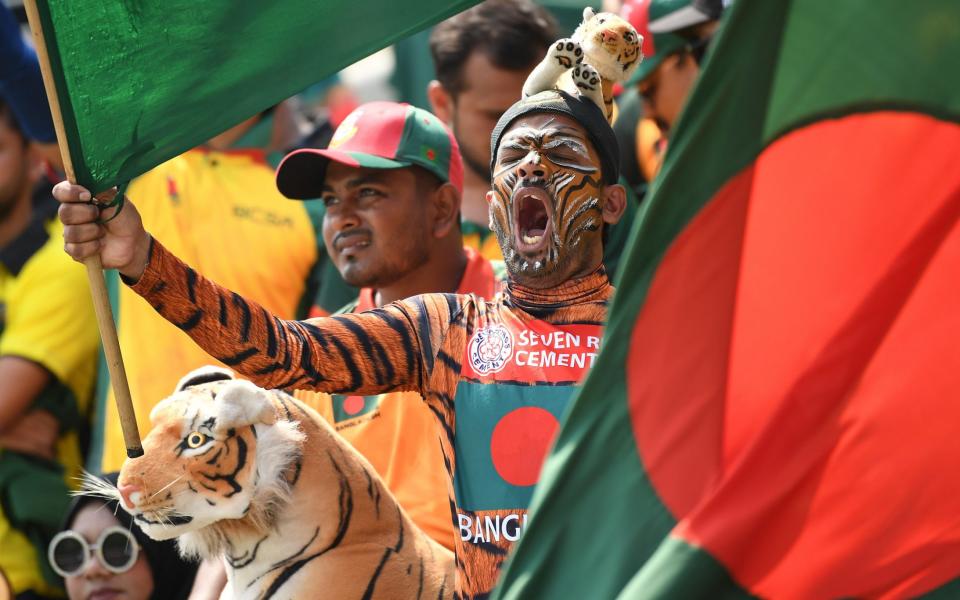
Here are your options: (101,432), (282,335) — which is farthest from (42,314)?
(282,335)

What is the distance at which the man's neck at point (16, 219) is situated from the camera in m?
5.58

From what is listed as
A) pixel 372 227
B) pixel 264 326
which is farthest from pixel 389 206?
pixel 264 326

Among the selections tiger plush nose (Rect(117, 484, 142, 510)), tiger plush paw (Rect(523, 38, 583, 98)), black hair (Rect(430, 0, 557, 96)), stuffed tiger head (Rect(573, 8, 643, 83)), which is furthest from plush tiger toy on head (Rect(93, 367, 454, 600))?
black hair (Rect(430, 0, 557, 96))

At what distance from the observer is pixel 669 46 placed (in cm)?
562

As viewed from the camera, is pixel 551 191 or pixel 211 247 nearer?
pixel 551 191

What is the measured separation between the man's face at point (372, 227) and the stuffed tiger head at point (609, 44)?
1.03 meters

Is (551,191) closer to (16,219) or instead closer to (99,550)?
(99,550)

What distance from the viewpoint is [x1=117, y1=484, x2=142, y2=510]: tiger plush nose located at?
3162 mm

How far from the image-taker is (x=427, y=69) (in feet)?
26.8

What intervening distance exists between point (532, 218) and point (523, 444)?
54cm

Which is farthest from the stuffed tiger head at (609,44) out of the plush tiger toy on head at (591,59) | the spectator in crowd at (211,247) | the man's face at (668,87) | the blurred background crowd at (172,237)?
the man's face at (668,87)

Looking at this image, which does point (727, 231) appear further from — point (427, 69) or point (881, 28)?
A: point (427, 69)

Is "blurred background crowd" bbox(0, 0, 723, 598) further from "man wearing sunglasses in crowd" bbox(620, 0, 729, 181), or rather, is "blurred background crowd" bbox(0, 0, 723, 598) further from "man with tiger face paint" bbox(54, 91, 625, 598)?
"man with tiger face paint" bbox(54, 91, 625, 598)

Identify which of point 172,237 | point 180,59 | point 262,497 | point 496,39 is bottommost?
point 262,497
